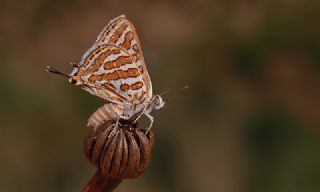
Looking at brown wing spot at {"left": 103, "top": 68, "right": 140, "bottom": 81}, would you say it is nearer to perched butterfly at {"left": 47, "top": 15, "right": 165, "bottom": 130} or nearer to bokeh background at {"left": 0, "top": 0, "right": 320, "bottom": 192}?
perched butterfly at {"left": 47, "top": 15, "right": 165, "bottom": 130}

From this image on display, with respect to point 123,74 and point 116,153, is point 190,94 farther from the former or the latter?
point 116,153

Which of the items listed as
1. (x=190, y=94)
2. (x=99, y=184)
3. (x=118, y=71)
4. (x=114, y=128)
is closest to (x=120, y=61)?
(x=118, y=71)

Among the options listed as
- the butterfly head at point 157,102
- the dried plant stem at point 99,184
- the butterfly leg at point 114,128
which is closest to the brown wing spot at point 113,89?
the butterfly head at point 157,102

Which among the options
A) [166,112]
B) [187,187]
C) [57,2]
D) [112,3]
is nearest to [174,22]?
[112,3]

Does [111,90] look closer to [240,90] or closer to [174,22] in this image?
[240,90]

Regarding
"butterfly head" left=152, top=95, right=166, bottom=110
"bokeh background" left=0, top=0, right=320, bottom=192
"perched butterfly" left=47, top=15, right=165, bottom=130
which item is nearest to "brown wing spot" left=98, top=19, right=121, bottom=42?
"perched butterfly" left=47, top=15, right=165, bottom=130
